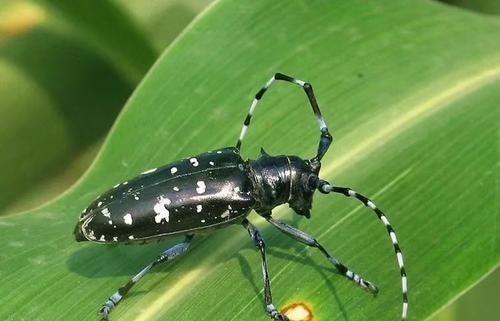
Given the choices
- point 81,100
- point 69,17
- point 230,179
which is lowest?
point 230,179

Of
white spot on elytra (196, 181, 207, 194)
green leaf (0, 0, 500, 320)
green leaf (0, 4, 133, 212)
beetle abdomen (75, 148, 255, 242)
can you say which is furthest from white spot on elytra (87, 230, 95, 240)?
green leaf (0, 4, 133, 212)

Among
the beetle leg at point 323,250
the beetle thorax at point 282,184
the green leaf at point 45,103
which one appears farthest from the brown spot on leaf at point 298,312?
the green leaf at point 45,103

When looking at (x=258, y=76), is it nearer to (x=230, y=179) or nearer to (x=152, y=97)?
(x=152, y=97)

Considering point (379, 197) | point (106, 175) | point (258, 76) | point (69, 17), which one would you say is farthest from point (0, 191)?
point (379, 197)

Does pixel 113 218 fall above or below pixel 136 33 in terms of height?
below

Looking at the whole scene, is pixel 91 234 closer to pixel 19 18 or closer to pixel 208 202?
pixel 208 202

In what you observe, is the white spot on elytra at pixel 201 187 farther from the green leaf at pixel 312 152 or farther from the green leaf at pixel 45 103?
the green leaf at pixel 45 103
